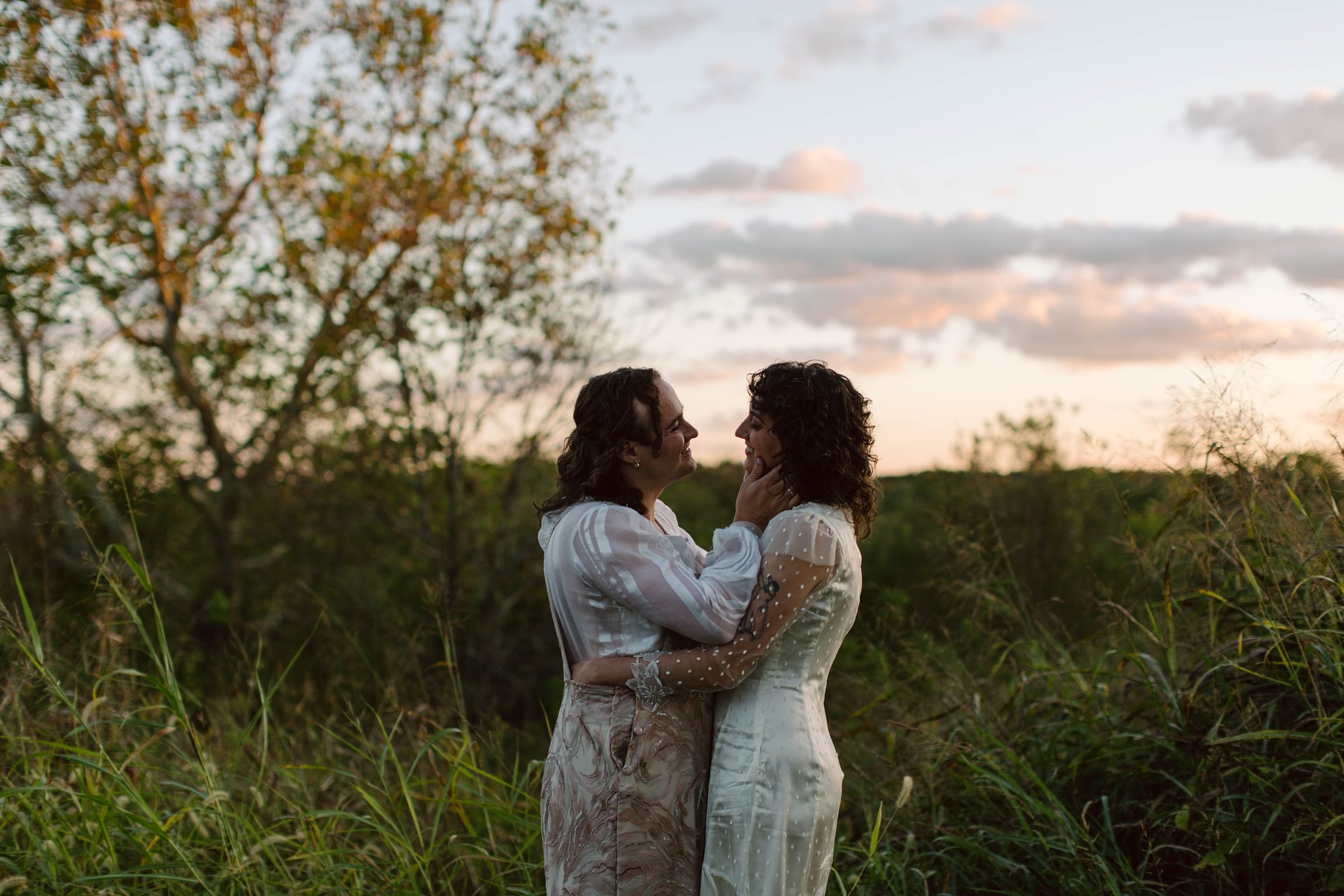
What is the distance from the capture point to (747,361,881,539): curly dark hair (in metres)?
2.58

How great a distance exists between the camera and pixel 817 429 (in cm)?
258

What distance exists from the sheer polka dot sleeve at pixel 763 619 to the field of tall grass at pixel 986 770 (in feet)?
2.58

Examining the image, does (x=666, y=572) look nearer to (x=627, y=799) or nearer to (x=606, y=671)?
(x=606, y=671)

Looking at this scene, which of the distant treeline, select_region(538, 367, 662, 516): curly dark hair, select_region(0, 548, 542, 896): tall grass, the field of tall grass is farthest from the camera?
the distant treeline

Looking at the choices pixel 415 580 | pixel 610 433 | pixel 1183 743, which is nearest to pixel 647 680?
pixel 610 433

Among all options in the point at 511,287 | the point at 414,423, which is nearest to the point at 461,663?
the point at 414,423

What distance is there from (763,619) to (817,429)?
1.60ft

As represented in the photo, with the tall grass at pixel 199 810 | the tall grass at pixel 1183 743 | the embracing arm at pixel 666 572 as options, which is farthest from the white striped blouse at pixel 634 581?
the tall grass at pixel 1183 743

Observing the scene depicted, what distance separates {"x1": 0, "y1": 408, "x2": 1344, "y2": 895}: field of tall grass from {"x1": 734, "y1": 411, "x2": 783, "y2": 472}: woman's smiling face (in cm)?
99

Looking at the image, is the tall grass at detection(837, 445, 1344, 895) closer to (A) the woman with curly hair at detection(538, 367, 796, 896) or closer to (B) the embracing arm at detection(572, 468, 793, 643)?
(A) the woman with curly hair at detection(538, 367, 796, 896)

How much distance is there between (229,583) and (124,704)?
6394 millimetres

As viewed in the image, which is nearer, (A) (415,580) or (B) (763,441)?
(B) (763,441)

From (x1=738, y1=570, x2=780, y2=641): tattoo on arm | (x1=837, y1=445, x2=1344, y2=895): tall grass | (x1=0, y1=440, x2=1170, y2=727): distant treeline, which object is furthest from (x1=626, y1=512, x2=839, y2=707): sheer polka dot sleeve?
(x1=0, y1=440, x2=1170, y2=727): distant treeline

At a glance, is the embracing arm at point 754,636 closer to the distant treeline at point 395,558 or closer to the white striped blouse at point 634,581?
the white striped blouse at point 634,581
